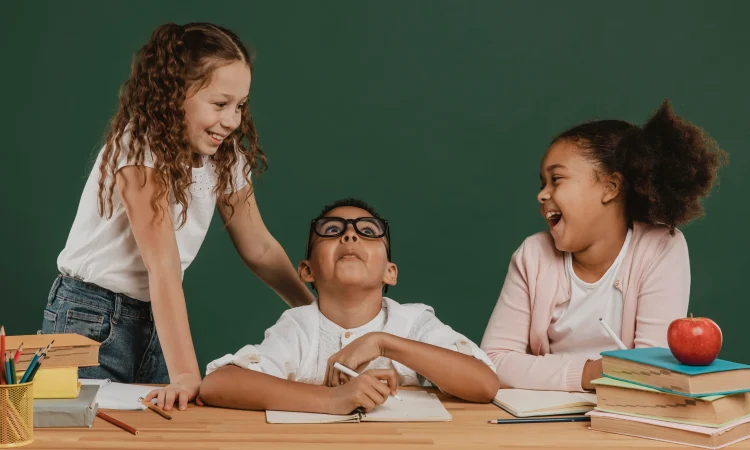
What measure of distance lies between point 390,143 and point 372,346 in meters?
1.82

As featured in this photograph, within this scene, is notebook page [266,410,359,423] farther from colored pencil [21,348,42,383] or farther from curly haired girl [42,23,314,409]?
colored pencil [21,348,42,383]

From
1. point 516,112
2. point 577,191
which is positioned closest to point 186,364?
point 577,191

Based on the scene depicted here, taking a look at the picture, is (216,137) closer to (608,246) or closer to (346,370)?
(346,370)

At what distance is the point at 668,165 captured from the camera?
230 centimetres

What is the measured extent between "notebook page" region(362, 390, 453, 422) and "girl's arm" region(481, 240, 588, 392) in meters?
0.28

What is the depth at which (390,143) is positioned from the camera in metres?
3.69

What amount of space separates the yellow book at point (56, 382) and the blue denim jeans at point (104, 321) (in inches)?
24.1

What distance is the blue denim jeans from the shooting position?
2.38m

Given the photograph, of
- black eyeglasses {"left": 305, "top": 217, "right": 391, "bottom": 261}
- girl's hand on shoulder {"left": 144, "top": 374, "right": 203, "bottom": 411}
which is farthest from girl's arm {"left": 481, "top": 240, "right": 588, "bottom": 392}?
girl's hand on shoulder {"left": 144, "top": 374, "right": 203, "bottom": 411}

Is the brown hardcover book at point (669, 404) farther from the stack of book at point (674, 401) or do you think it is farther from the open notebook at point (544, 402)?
the open notebook at point (544, 402)

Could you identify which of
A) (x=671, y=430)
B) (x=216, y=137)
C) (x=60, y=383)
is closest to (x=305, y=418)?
(x=60, y=383)

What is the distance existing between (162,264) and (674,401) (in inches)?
44.3

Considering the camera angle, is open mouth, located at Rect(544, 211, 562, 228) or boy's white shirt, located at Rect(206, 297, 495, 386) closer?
boy's white shirt, located at Rect(206, 297, 495, 386)

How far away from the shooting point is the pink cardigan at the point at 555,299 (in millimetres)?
2225
